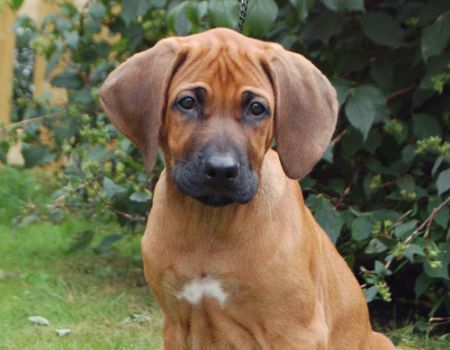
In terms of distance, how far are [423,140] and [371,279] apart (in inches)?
30.3

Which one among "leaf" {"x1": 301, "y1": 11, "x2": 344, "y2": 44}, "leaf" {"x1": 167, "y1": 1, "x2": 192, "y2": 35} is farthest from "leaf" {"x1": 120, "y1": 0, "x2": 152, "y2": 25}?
"leaf" {"x1": 301, "y1": 11, "x2": 344, "y2": 44}

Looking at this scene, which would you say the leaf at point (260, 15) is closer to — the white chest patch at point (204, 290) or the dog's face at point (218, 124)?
the dog's face at point (218, 124)

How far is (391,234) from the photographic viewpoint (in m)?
5.18

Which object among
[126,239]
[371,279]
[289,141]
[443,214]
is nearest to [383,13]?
[443,214]

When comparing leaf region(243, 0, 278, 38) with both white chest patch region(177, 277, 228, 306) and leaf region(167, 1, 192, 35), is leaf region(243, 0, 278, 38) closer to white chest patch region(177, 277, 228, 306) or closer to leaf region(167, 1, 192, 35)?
leaf region(167, 1, 192, 35)

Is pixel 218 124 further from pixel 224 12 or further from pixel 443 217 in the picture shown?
pixel 443 217

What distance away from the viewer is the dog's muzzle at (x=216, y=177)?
11.0 feet

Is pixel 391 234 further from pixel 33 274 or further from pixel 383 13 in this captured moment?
pixel 33 274

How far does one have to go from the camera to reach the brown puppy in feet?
11.4

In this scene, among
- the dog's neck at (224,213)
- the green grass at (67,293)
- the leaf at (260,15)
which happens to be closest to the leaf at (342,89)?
the leaf at (260,15)

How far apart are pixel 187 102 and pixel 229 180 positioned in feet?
0.99

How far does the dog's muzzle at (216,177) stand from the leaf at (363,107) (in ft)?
5.09

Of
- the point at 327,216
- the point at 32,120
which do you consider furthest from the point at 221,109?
the point at 32,120

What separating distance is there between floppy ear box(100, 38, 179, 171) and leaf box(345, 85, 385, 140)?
156 cm
